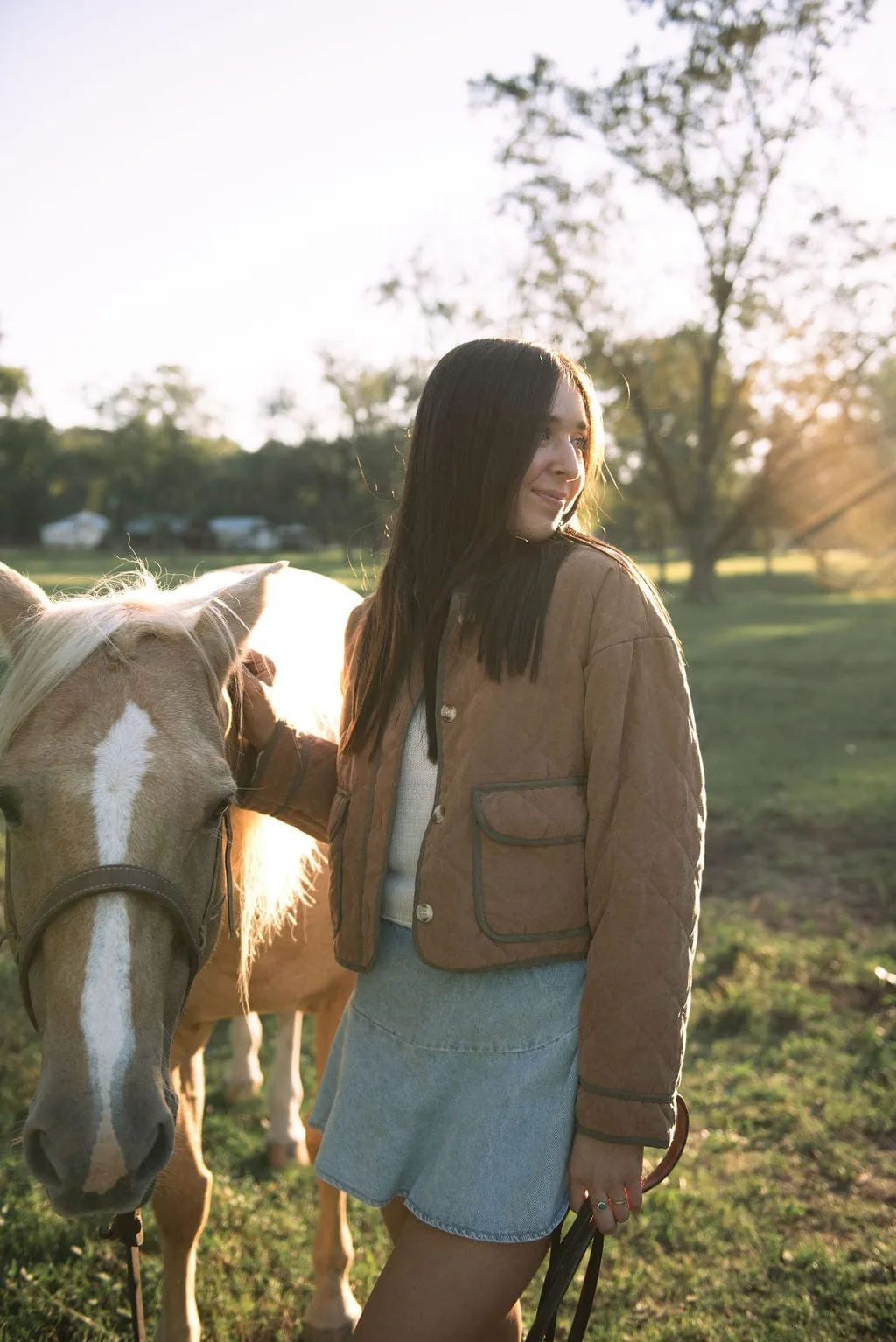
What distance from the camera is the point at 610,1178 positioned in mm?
1659

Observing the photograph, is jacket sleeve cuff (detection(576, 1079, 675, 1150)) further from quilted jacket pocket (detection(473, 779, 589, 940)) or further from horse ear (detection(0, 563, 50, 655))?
horse ear (detection(0, 563, 50, 655))

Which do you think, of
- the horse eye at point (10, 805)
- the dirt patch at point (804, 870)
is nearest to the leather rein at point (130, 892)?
the horse eye at point (10, 805)

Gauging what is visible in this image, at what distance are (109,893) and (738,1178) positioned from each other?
2.82 m

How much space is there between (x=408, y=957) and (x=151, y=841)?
1.79 feet

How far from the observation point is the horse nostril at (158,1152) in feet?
5.02

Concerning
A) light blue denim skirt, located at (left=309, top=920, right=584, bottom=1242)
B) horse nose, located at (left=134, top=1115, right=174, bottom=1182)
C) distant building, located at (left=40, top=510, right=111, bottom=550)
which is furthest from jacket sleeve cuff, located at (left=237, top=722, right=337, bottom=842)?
distant building, located at (left=40, top=510, right=111, bottom=550)

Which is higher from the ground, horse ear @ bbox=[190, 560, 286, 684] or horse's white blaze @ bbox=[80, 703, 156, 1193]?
horse ear @ bbox=[190, 560, 286, 684]

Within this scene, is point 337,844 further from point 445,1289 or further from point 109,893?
point 445,1289

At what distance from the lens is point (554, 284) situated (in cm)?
2395

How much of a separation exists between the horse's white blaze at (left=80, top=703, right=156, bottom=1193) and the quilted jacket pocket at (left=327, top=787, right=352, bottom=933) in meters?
0.44

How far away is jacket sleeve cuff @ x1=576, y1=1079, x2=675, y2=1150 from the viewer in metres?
1.61

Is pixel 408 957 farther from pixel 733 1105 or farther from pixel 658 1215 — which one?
pixel 733 1105

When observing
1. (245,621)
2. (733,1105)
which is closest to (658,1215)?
(733,1105)

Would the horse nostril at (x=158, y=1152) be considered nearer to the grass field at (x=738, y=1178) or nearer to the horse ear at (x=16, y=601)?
the grass field at (x=738, y=1178)
